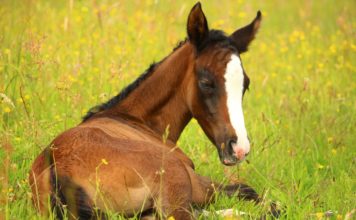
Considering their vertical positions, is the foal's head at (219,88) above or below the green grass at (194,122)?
above

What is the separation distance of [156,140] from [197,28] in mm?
954

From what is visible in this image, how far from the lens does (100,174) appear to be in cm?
465

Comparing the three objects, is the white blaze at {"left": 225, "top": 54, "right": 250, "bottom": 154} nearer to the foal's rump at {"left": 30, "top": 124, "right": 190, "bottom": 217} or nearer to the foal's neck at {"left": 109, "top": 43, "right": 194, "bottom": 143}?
the foal's rump at {"left": 30, "top": 124, "right": 190, "bottom": 217}

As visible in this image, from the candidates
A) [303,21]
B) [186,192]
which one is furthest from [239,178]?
[303,21]

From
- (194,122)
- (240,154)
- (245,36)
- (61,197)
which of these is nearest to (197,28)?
(245,36)

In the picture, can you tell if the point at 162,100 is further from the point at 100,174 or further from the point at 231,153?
the point at 100,174

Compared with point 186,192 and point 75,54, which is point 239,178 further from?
point 75,54

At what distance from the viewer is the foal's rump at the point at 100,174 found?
459cm

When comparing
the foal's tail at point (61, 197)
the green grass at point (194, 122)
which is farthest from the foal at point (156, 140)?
the green grass at point (194, 122)

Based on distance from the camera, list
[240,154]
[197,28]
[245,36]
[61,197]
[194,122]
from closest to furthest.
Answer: [61,197] < [240,154] < [197,28] < [245,36] < [194,122]

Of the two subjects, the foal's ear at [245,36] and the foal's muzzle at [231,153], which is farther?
the foal's ear at [245,36]

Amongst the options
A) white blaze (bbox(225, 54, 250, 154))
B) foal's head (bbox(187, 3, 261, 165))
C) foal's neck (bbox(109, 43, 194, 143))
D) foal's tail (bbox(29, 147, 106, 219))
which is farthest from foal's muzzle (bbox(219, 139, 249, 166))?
foal's tail (bbox(29, 147, 106, 219))

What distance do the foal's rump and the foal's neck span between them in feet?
2.95

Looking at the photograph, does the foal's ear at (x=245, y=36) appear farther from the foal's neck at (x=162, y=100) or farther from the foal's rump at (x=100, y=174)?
the foal's rump at (x=100, y=174)
